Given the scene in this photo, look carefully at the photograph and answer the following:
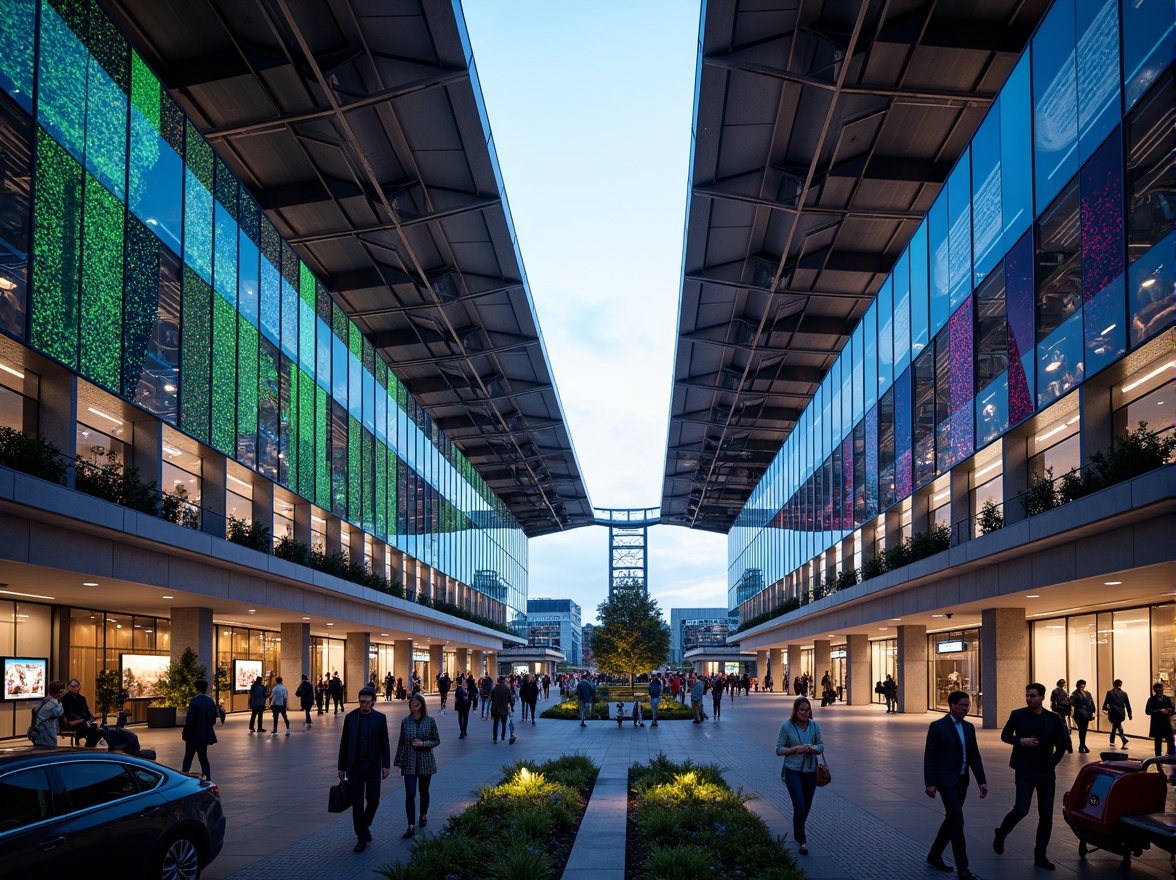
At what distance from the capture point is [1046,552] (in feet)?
70.5

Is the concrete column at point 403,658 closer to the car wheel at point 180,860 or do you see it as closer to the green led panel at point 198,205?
the green led panel at point 198,205

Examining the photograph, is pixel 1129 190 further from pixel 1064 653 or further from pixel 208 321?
pixel 208 321

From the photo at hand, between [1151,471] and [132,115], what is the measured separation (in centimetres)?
2095

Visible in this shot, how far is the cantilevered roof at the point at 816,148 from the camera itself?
2253 centimetres

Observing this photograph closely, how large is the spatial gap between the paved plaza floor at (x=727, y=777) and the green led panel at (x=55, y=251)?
8139 mm

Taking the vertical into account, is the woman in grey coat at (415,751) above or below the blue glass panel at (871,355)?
below

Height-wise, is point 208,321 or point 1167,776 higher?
point 208,321

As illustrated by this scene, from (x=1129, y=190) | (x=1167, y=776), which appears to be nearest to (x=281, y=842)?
(x=1167, y=776)

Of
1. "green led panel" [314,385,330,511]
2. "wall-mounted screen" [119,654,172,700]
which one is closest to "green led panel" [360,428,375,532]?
"green led panel" [314,385,330,511]

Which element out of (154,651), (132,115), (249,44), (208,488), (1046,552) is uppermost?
(249,44)

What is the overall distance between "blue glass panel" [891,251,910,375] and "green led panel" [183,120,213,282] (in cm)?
2083

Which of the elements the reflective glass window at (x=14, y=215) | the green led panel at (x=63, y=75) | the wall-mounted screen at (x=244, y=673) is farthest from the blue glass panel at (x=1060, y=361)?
the wall-mounted screen at (x=244, y=673)

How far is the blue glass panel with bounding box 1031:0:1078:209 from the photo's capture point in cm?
1958

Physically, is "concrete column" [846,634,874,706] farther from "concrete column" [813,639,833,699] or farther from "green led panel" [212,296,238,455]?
"green led panel" [212,296,238,455]
